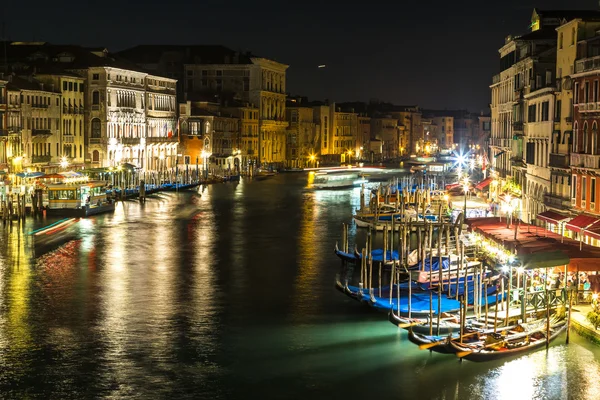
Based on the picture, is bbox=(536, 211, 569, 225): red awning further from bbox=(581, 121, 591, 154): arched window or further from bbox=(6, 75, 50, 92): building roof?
bbox=(6, 75, 50, 92): building roof

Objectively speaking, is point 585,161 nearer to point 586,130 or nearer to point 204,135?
point 586,130

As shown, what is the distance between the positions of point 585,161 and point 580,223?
2796mm

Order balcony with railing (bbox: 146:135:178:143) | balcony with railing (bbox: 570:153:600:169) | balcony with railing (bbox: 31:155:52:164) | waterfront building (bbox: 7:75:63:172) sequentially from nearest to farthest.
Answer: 1. balcony with railing (bbox: 570:153:600:169)
2. waterfront building (bbox: 7:75:63:172)
3. balcony with railing (bbox: 31:155:52:164)
4. balcony with railing (bbox: 146:135:178:143)

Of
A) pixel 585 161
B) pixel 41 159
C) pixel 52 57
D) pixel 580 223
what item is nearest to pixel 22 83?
pixel 41 159

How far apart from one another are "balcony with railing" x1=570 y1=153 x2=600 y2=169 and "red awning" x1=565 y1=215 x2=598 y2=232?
150 centimetres

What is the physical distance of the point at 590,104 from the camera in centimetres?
2530

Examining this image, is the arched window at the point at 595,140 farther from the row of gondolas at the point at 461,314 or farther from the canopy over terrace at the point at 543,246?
the row of gondolas at the point at 461,314

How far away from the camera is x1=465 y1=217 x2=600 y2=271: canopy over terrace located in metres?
19.8

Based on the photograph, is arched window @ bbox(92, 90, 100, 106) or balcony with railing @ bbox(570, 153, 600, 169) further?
arched window @ bbox(92, 90, 100, 106)

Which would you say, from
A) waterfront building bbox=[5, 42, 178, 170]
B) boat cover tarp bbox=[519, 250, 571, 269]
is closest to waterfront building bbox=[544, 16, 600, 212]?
boat cover tarp bbox=[519, 250, 571, 269]

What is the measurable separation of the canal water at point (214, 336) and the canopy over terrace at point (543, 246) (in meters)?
1.88

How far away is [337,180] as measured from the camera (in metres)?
78.7

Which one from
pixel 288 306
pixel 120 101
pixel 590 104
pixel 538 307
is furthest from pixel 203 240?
pixel 120 101

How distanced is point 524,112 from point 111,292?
19.0 meters
